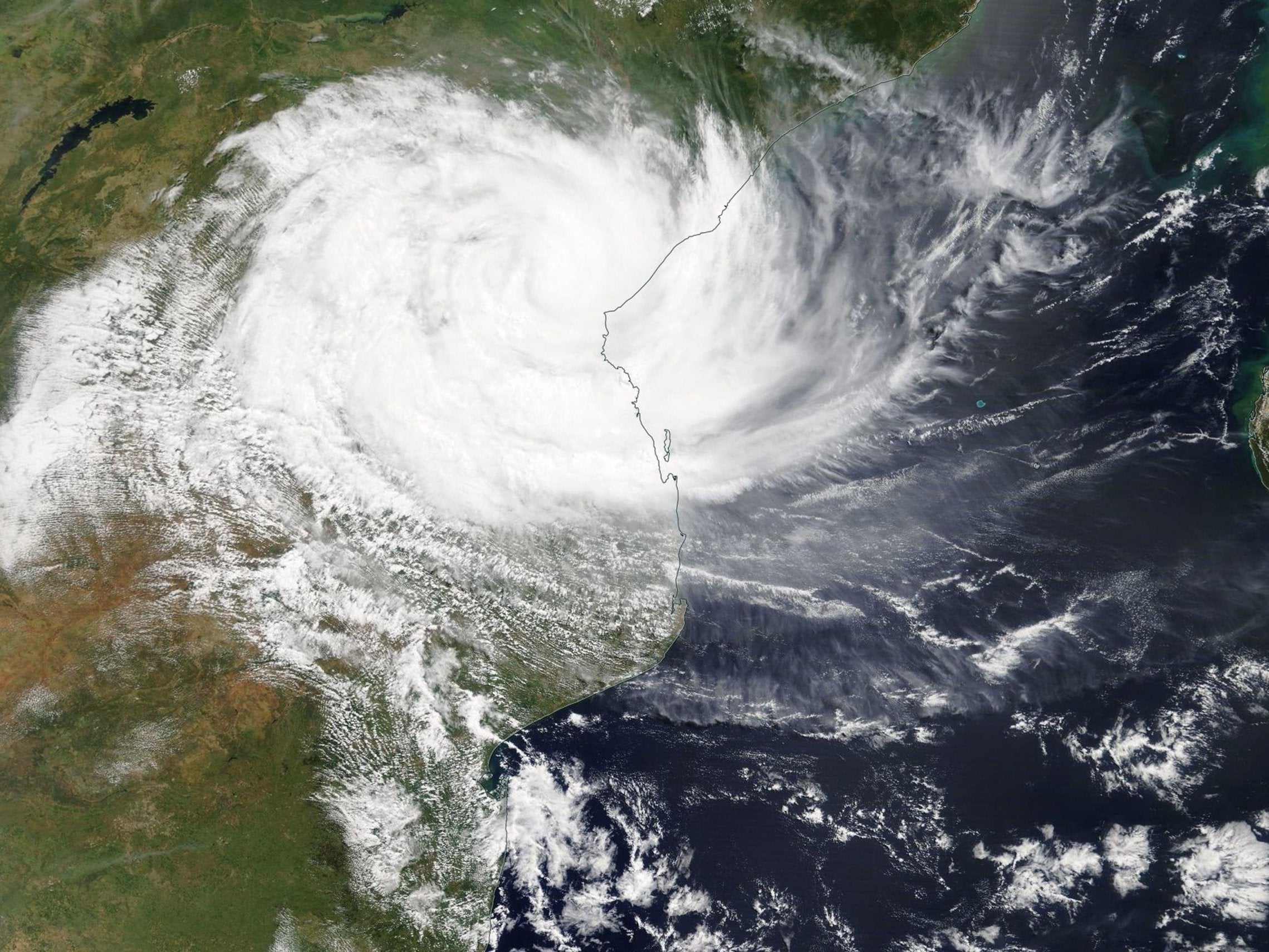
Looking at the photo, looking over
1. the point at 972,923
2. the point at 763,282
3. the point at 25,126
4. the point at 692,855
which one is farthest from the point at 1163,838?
the point at 25,126

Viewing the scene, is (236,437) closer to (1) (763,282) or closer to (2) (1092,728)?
(1) (763,282)

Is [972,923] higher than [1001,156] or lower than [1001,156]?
lower

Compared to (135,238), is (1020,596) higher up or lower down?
lower down

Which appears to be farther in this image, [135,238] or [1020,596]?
[1020,596]
